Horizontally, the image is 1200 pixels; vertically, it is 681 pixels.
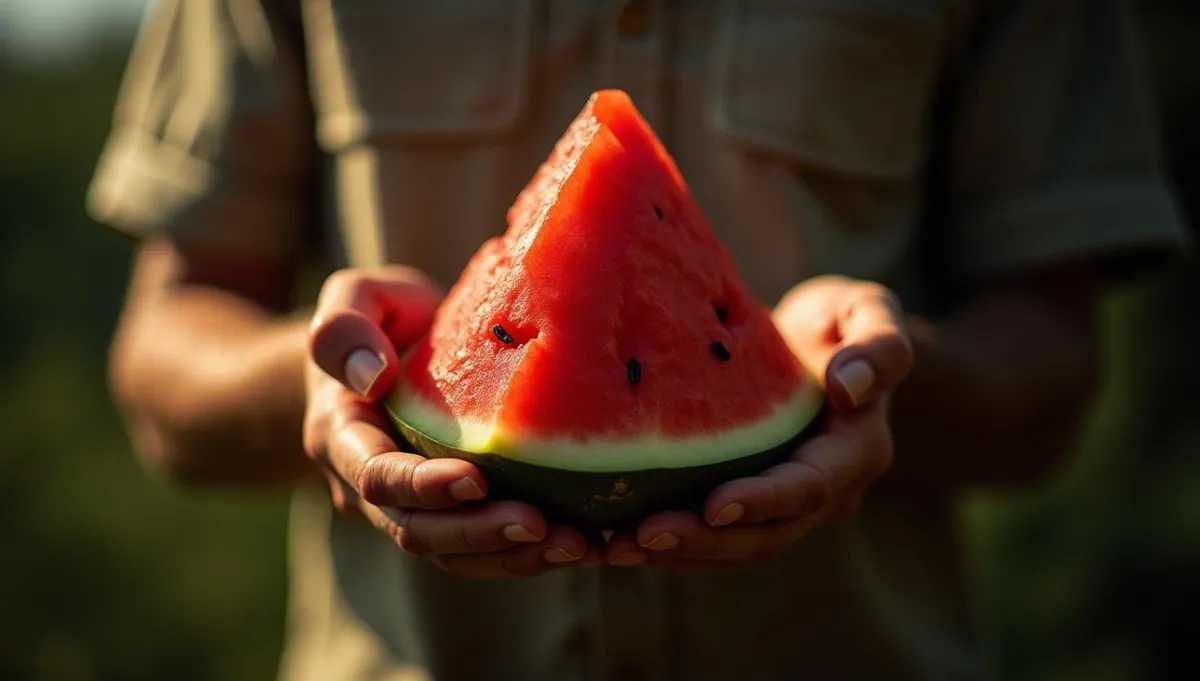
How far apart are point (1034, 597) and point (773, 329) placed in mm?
3329

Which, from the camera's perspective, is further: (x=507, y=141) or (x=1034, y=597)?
(x=1034, y=597)

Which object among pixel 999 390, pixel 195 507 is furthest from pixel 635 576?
pixel 195 507

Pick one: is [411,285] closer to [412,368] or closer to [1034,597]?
[412,368]

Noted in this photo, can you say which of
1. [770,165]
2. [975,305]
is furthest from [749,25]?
[975,305]

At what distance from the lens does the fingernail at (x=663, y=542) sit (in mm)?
1519

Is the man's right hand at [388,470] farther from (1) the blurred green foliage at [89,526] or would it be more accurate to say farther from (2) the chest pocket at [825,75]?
(1) the blurred green foliage at [89,526]

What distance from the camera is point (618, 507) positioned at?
5.18ft

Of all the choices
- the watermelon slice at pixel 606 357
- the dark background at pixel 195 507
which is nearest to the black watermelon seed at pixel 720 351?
the watermelon slice at pixel 606 357

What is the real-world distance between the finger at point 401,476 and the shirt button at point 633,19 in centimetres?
92

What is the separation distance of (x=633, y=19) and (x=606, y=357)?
0.72 m

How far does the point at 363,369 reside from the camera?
1651mm

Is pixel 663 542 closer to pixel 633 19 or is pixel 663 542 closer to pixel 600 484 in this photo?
pixel 600 484

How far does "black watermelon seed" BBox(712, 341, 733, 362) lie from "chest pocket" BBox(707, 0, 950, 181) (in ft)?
1.56

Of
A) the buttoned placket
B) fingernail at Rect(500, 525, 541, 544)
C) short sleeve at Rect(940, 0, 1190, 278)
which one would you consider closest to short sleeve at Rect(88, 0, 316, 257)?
the buttoned placket
